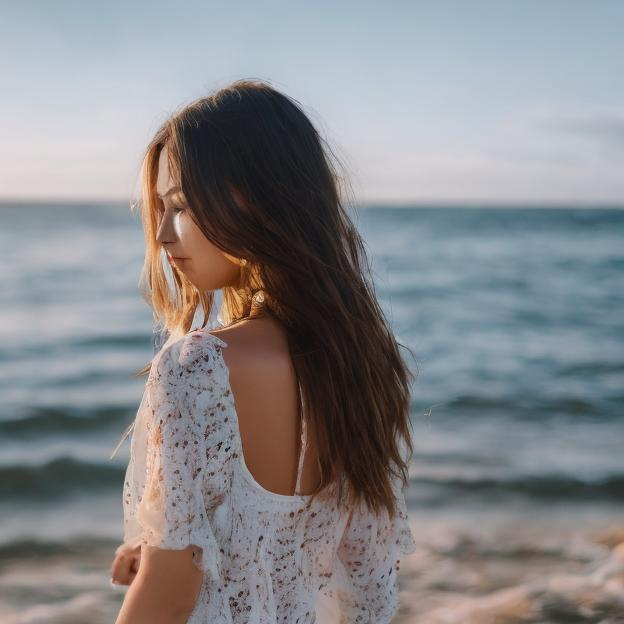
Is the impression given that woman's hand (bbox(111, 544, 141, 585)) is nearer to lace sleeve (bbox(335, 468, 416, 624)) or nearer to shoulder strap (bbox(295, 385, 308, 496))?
shoulder strap (bbox(295, 385, 308, 496))

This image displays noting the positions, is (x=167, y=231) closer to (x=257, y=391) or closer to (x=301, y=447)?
(x=257, y=391)

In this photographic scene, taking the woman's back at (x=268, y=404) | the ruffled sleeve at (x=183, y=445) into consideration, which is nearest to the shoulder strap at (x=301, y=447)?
the woman's back at (x=268, y=404)

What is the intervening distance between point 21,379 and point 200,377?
7.57 m

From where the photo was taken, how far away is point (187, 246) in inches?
58.2

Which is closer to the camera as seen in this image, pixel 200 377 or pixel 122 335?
pixel 200 377

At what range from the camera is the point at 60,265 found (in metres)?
19.7

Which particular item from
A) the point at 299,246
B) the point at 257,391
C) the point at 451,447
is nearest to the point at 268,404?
the point at 257,391

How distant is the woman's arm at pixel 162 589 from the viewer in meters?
1.28

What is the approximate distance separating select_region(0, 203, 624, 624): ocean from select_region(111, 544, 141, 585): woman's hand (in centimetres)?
83

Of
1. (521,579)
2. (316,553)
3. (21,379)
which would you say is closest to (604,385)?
(521,579)

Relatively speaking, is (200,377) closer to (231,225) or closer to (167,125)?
(231,225)

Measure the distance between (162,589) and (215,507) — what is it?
0.49 ft

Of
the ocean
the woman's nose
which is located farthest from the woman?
the ocean

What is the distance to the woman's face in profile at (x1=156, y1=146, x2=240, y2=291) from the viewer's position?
4.82 ft
